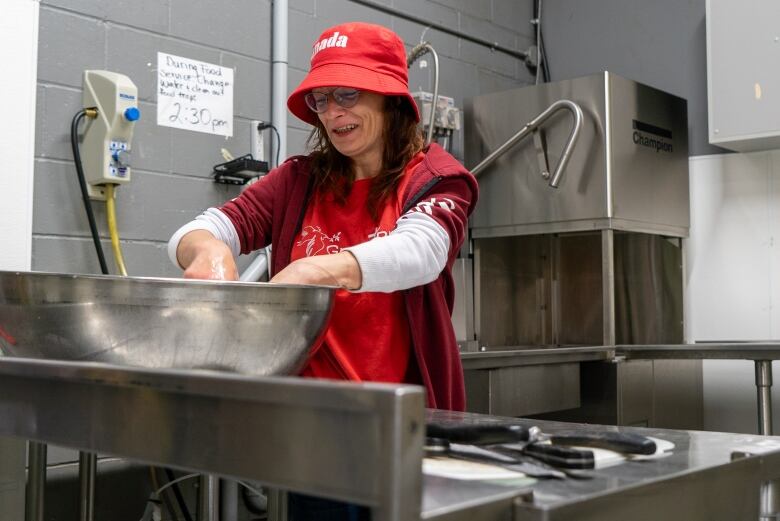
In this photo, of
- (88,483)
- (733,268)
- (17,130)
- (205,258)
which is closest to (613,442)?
(205,258)

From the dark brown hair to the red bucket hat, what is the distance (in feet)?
0.22

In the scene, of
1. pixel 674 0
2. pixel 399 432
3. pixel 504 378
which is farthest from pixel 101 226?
pixel 674 0

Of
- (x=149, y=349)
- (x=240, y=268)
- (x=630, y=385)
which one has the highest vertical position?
(x=240, y=268)

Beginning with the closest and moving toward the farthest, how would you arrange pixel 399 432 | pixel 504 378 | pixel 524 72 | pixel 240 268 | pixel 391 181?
pixel 399 432 < pixel 391 181 < pixel 504 378 < pixel 240 268 < pixel 524 72

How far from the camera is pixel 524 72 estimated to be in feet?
12.4

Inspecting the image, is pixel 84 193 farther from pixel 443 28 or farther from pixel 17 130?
pixel 443 28

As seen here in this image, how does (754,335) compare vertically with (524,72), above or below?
below

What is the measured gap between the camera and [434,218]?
1190 mm

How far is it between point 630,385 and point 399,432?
247cm

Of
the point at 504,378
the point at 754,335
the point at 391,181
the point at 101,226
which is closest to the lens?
the point at 391,181

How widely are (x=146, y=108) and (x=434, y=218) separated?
1362mm

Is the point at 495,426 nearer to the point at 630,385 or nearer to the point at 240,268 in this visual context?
the point at 240,268

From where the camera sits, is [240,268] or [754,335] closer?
[240,268]

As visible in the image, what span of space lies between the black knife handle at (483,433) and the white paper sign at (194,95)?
1732 millimetres
